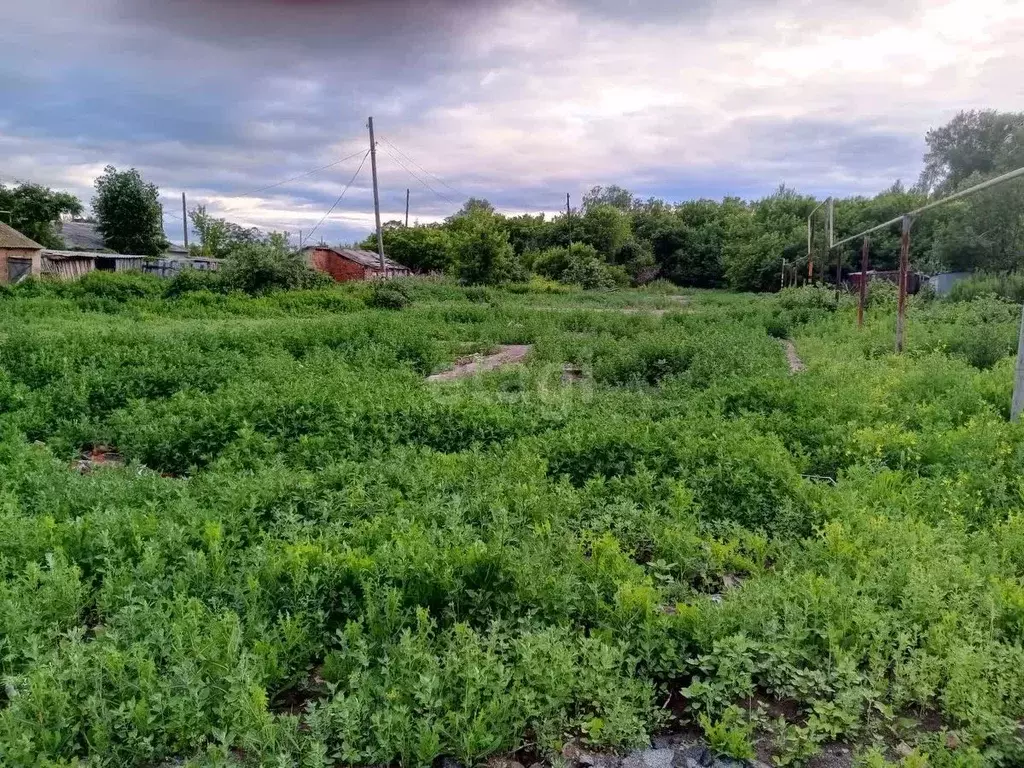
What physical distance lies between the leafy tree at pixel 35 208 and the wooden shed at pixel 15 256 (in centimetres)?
716

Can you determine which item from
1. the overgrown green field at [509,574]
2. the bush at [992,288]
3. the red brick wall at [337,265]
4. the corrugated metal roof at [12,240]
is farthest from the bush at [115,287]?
the bush at [992,288]

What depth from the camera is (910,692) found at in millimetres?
3230

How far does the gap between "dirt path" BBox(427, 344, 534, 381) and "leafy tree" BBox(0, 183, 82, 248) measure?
30568mm

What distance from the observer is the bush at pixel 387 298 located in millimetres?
25703

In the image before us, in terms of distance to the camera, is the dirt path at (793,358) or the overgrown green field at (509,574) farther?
the dirt path at (793,358)

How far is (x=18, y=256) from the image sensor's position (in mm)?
28875

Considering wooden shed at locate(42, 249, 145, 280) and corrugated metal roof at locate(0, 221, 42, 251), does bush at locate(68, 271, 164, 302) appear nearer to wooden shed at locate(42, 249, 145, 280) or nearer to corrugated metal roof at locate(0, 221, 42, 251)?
corrugated metal roof at locate(0, 221, 42, 251)

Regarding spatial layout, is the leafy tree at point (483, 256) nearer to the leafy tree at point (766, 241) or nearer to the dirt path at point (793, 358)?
the leafy tree at point (766, 241)

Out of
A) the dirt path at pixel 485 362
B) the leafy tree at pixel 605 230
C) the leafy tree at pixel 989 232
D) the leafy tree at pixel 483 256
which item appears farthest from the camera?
the leafy tree at pixel 605 230

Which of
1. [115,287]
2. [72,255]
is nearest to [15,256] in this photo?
[72,255]

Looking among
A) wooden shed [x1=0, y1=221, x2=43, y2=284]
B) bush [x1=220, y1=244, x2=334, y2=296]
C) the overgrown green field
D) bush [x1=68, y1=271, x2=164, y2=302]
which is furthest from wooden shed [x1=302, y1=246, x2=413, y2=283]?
the overgrown green field

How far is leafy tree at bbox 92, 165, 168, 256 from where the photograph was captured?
1549 inches

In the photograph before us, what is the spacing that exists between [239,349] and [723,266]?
139ft

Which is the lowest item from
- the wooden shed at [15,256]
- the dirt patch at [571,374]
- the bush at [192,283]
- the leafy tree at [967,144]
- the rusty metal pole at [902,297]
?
the dirt patch at [571,374]
